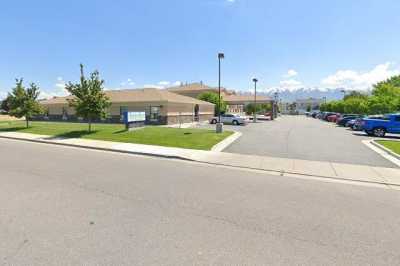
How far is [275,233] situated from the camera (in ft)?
14.6

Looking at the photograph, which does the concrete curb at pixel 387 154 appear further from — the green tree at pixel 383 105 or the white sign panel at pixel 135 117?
the green tree at pixel 383 105

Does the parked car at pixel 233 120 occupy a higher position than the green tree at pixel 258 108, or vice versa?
the green tree at pixel 258 108

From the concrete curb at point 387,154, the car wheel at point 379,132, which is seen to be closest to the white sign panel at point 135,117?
the concrete curb at point 387,154

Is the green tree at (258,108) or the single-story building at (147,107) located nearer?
the single-story building at (147,107)

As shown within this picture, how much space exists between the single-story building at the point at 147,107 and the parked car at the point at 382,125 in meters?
19.3

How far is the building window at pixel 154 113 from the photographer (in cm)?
3025

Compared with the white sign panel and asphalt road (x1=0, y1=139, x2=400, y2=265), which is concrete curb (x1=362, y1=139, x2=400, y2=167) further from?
the white sign panel

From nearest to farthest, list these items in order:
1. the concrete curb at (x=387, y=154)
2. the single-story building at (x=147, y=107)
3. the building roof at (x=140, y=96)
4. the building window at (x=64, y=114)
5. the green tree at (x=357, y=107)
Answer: the concrete curb at (x=387, y=154), the single-story building at (x=147, y=107), the building roof at (x=140, y=96), the building window at (x=64, y=114), the green tree at (x=357, y=107)

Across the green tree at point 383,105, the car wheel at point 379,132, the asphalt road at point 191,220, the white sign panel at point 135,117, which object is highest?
the green tree at point 383,105

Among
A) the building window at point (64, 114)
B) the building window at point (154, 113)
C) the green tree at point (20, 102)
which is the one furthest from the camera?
the building window at point (64, 114)

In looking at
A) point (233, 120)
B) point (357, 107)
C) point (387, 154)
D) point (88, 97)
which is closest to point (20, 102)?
point (88, 97)

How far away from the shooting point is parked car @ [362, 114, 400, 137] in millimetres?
20484

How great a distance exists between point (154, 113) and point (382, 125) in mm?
21882

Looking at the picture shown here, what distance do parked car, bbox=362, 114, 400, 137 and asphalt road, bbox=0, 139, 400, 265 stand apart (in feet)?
54.3
